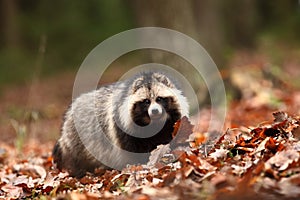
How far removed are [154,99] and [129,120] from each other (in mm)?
399

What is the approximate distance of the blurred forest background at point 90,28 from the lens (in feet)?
88.1

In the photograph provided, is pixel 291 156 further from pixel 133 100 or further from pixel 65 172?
pixel 65 172

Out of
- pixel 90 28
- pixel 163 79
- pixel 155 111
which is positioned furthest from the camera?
pixel 90 28

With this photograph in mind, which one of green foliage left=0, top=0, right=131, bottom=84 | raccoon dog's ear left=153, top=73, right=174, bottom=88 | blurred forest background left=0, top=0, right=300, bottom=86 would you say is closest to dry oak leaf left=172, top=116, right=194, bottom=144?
raccoon dog's ear left=153, top=73, right=174, bottom=88

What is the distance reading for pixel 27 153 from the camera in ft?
31.1

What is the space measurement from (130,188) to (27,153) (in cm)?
465

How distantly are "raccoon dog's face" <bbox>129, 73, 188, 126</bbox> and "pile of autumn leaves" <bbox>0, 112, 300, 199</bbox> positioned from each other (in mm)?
323

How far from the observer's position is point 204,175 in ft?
15.9

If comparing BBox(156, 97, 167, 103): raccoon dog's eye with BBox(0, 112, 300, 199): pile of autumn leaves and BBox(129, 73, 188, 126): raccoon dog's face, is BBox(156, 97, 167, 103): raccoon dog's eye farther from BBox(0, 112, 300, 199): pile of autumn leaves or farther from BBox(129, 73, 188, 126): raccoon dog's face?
BBox(0, 112, 300, 199): pile of autumn leaves

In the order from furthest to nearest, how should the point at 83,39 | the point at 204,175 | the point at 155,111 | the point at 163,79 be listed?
the point at 83,39, the point at 163,79, the point at 155,111, the point at 204,175

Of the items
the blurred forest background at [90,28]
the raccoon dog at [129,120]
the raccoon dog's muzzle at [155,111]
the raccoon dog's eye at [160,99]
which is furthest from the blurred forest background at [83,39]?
the raccoon dog's muzzle at [155,111]

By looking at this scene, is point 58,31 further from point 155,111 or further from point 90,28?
point 155,111

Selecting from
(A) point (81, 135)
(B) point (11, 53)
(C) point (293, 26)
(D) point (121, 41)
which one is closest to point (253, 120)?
(A) point (81, 135)

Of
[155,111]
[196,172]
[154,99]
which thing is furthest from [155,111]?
[196,172]
